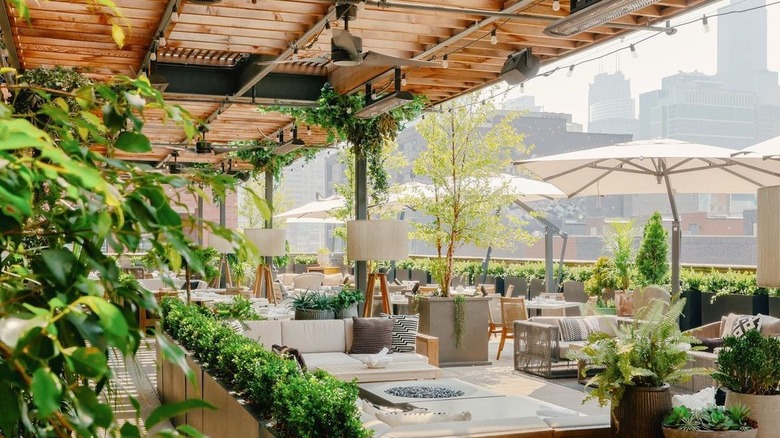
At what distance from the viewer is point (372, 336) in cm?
848

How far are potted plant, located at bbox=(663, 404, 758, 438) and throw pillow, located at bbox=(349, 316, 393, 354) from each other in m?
5.18

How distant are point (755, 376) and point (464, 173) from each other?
8071 millimetres

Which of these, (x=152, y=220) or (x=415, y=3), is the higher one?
(x=415, y=3)

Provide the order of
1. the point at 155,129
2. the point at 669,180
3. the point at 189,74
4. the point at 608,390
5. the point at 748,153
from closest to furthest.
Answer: the point at 608,390
the point at 748,153
the point at 189,74
the point at 669,180
the point at 155,129

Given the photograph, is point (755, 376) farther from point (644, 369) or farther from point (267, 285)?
point (267, 285)

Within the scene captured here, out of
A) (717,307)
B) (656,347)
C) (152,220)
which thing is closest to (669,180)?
(717,307)

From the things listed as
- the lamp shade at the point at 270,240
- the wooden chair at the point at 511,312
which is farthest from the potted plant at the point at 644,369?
the lamp shade at the point at 270,240

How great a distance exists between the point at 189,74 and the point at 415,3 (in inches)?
152

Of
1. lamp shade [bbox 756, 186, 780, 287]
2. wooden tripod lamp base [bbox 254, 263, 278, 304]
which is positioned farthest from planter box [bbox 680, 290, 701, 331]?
lamp shade [bbox 756, 186, 780, 287]

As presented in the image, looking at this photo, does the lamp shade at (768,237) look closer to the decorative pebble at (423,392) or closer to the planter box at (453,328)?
the decorative pebble at (423,392)

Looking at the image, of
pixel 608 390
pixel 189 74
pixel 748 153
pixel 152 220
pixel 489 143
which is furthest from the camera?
pixel 489 143

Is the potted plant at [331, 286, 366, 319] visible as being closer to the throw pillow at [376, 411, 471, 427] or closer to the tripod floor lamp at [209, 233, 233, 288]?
the tripod floor lamp at [209, 233, 233, 288]

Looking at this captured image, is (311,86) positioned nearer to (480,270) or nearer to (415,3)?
(415,3)

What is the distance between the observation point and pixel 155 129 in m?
13.7
